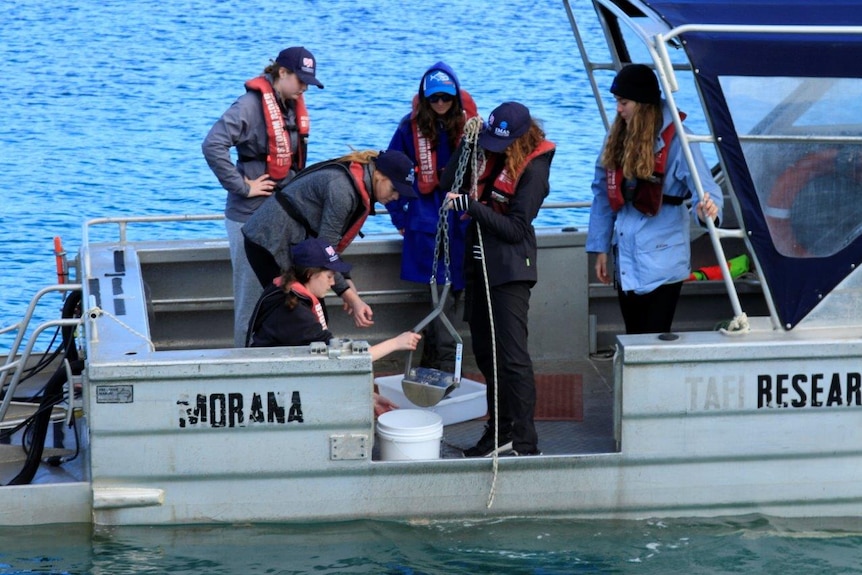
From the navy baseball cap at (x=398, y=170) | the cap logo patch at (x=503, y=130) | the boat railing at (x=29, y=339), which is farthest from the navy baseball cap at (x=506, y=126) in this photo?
the boat railing at (x=29, y=339)

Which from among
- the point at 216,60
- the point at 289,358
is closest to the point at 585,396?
the point at 289,358

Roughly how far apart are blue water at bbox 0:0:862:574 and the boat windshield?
1.27 meters

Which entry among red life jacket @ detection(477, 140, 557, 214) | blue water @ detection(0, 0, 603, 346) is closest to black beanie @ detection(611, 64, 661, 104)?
red life jacket @ detection(477, 140, 557, 214)

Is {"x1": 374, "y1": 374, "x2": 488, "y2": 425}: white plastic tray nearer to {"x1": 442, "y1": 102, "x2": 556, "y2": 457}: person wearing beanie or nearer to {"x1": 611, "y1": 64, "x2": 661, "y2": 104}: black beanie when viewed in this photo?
{"x1": 442, "y1": 102, "x2": 556, "y2": 457}: person wearing beanie

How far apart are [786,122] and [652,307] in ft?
3.57

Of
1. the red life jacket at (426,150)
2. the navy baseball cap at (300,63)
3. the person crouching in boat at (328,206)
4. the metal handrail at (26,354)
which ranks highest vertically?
the navy baseball cap at (300,63)

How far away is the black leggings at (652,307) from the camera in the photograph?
5.74m

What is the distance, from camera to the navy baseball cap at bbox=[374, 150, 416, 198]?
18.1ft

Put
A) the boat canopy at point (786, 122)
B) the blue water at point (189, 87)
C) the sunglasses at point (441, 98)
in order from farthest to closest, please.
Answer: the blue water at point (189, 87)
the sunglasses at point (441, 98)
the boat canopy at point (786, 122)

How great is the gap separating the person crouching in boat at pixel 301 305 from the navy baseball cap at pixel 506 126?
82 cm

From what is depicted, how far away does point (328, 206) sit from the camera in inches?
221

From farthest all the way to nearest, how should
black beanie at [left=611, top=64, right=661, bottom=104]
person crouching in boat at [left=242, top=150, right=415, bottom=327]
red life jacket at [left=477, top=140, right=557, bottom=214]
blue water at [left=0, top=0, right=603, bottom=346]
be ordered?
blue water at [left=0, top=0, right=603, bottom=346], person crouching in boat at [left=242, top=150, right=415, bottom=327], black beanie at [left=611, top=64, right=661, bottom=104], red life jacket at [left=477, top=140, right=557, bottom=214]

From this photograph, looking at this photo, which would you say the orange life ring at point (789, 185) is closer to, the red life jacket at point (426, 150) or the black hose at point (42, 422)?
the red life jacket at point (426, 150)

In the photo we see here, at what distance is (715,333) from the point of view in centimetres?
535
